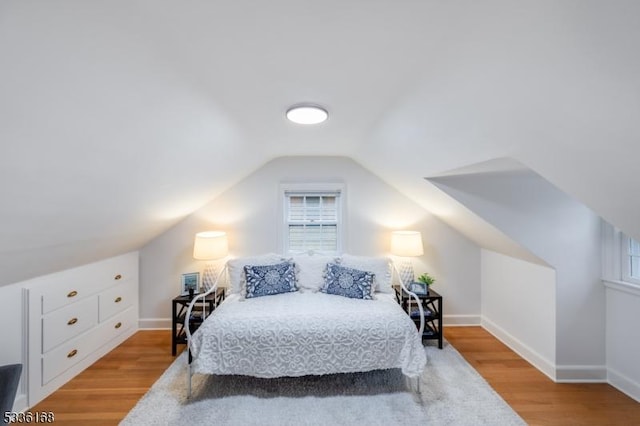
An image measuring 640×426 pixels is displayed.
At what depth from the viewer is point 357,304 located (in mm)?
2586

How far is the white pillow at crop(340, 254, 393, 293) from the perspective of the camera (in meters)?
3.06

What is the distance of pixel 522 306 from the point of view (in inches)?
114

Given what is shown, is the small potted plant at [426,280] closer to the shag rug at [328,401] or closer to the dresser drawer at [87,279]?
the shag rug at [328,401]

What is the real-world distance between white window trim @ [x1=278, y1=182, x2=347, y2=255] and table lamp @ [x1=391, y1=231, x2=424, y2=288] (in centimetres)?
67

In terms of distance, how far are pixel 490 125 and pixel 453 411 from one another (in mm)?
2031

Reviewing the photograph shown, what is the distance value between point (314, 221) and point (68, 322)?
263cm

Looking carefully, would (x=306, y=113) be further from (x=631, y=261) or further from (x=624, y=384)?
(x=624, y=384)

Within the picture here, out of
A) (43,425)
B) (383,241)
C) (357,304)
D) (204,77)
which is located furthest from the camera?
(383,241)

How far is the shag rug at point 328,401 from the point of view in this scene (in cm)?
197

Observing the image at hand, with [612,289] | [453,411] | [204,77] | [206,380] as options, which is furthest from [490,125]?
[206,380]

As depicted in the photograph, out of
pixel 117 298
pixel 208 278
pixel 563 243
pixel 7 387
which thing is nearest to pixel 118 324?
pixel 117 298

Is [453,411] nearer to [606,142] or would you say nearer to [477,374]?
[477,374]

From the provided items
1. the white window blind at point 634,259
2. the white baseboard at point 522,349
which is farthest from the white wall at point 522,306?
the white window blind at point 634,259

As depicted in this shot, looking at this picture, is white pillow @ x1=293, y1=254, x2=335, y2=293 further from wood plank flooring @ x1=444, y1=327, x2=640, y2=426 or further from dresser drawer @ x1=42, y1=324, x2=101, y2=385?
dresser drawer @ x1=42, y1=324, x2=101, y2=385
